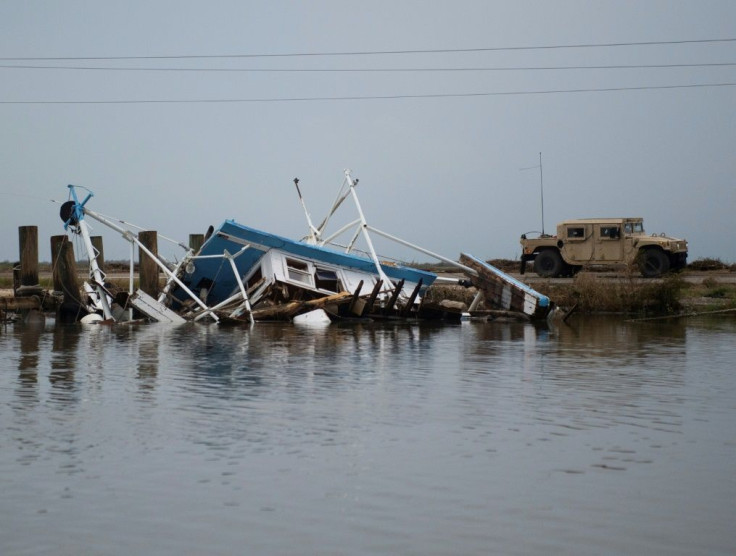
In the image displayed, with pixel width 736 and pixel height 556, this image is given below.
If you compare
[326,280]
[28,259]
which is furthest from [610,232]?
[28,259]

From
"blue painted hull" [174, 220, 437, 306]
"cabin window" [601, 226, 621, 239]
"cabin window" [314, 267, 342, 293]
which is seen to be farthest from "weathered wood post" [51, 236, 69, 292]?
"cabin window" [601, 226, 621, 239]

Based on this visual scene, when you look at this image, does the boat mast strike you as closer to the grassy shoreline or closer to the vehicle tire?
the grassy shoreline

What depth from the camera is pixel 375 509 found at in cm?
941

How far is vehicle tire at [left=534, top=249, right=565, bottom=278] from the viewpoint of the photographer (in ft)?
133

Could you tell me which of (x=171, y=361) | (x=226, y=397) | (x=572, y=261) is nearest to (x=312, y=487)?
(x=226, y=397)

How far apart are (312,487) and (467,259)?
2155 cm

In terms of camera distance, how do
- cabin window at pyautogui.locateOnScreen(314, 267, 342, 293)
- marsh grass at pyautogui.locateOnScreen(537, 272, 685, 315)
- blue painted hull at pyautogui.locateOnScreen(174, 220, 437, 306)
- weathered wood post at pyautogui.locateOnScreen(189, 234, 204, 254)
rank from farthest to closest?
weathered wood post at pyautogui.locateOnScreen(189, 234, 204, 254) → marsh grass at pyautogui.locateOnScreen(537, 272, 685, 315) → cabin window at pyautogui.locateOnScreen(314, 267, 342, 293) → blue painted hull at pyautogui.locateOnScreen(174, 220, 437, 306)

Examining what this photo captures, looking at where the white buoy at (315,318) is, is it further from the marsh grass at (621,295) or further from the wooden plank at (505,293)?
the marsh grass at (621,295)

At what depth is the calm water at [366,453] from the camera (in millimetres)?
8719

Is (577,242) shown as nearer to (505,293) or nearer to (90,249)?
(505,293)

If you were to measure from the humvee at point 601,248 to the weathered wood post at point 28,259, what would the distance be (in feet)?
60.4

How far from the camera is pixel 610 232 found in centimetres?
3966

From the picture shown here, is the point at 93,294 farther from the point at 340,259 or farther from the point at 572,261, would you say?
the point at 572,261

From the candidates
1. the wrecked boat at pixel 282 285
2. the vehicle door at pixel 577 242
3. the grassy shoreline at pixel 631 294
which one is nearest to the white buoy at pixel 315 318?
the wrecked boat at pixel 282 285
